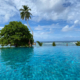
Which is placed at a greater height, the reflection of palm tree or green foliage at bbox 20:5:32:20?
green foliage at bbox 20:5:32:20

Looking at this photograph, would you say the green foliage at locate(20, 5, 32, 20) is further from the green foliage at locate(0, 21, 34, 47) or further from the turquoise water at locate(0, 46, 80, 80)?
the turquoise water at locate(0, 46, 80, 80)

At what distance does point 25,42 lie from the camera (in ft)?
122

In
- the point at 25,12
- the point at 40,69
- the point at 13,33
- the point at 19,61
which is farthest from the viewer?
the point at 25,12

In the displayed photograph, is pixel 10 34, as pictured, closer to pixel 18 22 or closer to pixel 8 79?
pixel 18 22

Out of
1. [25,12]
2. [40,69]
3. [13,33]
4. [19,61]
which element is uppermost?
[25,12]

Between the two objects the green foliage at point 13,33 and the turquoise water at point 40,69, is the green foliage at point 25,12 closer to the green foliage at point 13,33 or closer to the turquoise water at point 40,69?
the green foliage at point 13,33

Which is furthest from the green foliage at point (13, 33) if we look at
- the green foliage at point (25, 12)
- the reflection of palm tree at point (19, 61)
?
the reflection of palm tree at point (19, 61)

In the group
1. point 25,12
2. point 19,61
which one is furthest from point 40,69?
point 25,12

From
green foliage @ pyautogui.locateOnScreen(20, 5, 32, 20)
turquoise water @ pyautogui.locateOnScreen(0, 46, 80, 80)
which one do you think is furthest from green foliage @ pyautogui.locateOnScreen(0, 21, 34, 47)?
turquoise water @ pyautogui.locateOnScreen(0, 46, 80, 80)

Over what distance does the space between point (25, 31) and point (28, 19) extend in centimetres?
746

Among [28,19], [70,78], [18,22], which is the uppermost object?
[28,19]

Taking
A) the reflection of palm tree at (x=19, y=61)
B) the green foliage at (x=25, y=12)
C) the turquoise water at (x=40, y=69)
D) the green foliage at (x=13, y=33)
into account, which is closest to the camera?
the turquoise water at (x=40, y=69)

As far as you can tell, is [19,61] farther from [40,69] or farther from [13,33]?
[13,33]

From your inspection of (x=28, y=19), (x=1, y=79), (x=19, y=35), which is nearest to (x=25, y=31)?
(x=19, y=35)
